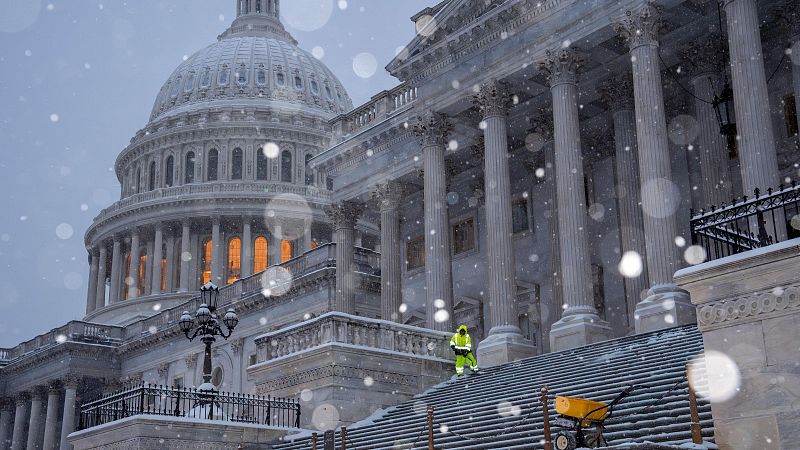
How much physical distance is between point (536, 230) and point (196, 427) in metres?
17.6

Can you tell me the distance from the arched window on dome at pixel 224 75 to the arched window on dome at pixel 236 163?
33.4 ft

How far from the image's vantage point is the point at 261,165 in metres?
85.1

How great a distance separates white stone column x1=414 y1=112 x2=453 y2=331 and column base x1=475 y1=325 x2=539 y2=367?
2.36 m

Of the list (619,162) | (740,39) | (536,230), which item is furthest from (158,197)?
(740,39)

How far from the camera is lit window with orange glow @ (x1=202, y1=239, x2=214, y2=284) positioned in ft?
259

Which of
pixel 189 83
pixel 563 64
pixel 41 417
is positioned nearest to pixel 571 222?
pixel 563 64

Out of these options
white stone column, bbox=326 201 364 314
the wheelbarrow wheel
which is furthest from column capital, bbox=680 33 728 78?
the wheelbarrow wheel

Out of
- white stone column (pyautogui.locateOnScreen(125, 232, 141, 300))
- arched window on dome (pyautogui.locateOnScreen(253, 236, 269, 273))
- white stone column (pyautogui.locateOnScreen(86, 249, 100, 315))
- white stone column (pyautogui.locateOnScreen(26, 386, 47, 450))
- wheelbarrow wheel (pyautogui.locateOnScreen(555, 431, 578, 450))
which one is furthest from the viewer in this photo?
white stone column (pyautogui.locateOnScreen(86, 249, 100, 315))

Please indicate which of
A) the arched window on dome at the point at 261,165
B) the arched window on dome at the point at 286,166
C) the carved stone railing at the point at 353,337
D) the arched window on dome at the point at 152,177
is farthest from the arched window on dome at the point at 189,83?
the carved stone railing at the point at 353,337

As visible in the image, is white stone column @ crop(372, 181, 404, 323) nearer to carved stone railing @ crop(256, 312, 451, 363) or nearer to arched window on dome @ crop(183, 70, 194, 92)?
carved stone railing @ crop(256, 312, 451, 363)

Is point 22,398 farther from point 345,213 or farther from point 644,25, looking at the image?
point 644,25

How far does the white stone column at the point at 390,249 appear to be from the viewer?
3762cm

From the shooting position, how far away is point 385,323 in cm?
2650

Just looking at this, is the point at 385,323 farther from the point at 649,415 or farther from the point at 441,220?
the point at 649,415
